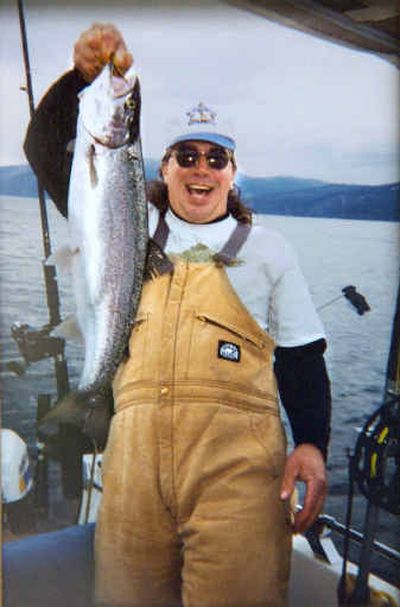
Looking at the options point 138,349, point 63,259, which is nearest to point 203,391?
point 138,349

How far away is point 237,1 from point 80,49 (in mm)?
607

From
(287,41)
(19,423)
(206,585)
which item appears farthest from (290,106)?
(206,585)

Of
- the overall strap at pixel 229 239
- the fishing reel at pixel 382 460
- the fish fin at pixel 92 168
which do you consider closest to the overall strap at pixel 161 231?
the overall strap at pixel 229 239

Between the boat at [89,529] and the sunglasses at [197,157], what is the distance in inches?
22.1

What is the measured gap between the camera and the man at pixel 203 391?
9.37ft

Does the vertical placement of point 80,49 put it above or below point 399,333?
above

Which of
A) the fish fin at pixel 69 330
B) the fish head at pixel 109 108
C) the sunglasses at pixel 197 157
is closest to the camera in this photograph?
the fish head at pixel 109 108

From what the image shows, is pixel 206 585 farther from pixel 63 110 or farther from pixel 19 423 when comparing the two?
pixel 63 110

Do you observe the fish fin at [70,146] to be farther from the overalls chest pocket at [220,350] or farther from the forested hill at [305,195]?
the overalls chest pocket at [220,350]

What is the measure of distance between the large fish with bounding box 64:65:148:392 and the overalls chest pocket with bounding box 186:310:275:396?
27 centimetres

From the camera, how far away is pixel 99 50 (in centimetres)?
285

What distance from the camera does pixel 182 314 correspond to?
2.86m

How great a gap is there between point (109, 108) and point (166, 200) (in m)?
0.40

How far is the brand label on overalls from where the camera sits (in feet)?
9.36
